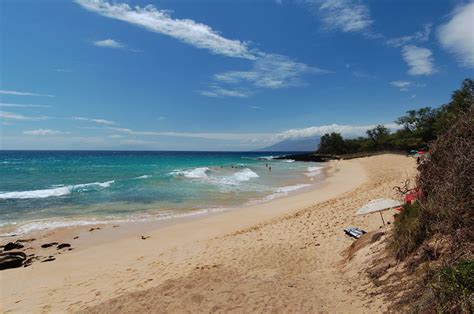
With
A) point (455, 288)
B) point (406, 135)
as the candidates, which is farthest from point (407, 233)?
point (406, 135)

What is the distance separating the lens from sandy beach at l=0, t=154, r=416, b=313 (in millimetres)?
6242

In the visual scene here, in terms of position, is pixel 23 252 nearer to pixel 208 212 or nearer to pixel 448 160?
pixel 208 212

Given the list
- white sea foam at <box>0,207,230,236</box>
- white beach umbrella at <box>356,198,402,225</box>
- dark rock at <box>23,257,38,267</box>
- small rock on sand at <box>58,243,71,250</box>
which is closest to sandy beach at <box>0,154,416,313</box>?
dark rock at <box>23,257,38,267</box>

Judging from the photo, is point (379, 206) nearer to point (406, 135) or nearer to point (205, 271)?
point (205, 271)

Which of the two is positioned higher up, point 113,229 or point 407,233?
point 407,233

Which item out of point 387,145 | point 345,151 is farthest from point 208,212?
point 345,151

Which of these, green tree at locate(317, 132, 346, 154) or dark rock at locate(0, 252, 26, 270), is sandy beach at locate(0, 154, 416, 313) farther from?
green tree at locate(317, 132, 346, 154)

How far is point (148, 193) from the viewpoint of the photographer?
81.7 ft

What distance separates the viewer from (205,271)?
8344mm

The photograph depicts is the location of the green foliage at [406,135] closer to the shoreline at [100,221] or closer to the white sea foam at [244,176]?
the white sea foam at [244,176]

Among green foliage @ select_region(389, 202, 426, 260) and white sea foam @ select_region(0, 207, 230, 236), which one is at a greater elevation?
green foliage @ select_region(389, 202, 426, 260)

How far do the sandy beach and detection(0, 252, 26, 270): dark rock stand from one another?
1.31 feet

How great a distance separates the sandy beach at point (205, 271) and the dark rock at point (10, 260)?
0.40 meters

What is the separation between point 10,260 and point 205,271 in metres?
7.15
